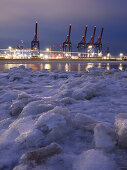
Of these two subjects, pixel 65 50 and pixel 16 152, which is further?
pixel 65 50

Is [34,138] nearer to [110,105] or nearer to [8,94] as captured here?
[110,105]

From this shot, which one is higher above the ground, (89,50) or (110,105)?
(89,50)

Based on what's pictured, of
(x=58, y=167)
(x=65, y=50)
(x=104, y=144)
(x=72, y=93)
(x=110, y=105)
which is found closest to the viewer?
(x=58, y=167)

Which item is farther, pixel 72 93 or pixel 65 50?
pixel 65 50

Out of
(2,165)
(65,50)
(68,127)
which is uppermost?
(65,50)

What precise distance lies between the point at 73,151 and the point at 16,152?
1.36ft

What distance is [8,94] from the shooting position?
2783 millimetres

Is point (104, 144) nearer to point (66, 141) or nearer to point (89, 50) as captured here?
point (66, 141)

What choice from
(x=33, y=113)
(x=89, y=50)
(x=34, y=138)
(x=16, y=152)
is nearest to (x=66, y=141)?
(x=34, y=138)

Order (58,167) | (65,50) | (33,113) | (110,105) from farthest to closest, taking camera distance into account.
A: 1. (65,50)
2. (110,105)
3. (33,113)
4. (58,167)

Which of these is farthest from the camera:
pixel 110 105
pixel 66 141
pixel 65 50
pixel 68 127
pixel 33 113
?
pixel 65 50

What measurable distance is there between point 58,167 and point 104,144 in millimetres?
360

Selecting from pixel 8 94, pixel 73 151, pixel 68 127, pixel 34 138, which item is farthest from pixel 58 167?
pixel 8 94

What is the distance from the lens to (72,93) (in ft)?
8.63
